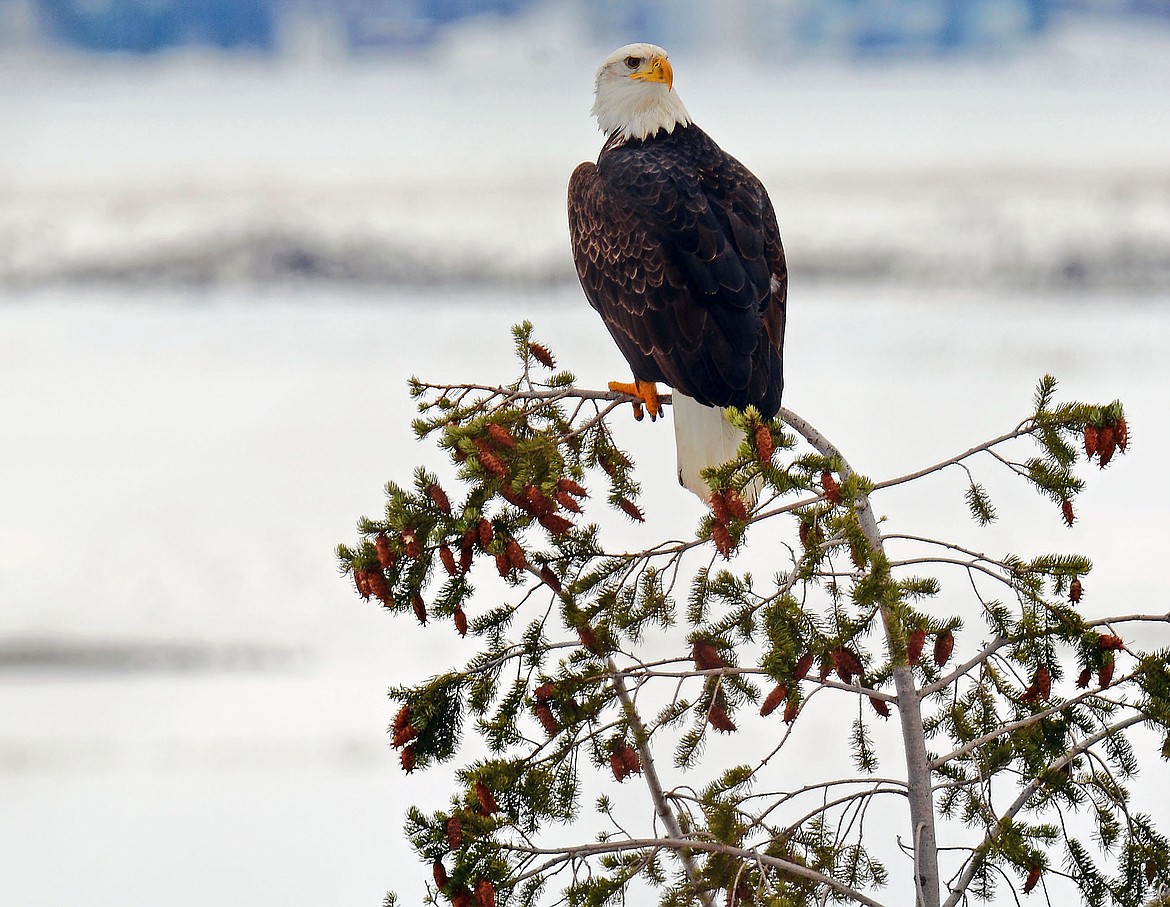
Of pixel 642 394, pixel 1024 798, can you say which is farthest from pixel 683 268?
pixel 1024 798

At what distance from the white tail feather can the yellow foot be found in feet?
0.24

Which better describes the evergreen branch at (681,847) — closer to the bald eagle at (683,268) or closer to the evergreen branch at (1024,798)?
the evergreen branch at (1024,798)

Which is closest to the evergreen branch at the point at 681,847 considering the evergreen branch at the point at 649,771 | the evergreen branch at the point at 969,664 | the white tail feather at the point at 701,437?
the evergreen branch at the point at 649,771

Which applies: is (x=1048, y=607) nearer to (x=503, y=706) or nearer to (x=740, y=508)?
(x=740, y=508)

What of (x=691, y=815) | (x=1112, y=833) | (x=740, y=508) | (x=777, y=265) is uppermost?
(x=777, y=265)

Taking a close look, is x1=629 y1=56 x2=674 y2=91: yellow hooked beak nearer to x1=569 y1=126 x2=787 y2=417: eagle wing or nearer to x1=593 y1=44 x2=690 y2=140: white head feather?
x1=593 y1=44 x2=690 y2=140: white head feather

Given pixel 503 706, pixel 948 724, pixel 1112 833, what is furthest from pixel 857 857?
pixel 503 706

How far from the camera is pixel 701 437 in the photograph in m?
2.24

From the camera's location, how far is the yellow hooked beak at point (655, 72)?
2439 mm

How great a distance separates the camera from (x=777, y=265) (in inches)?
91.4

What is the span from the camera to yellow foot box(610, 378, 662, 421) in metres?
2.32

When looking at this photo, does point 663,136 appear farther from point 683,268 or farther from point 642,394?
point 642,394

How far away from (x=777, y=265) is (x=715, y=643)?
810mm

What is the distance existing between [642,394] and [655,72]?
676 mm
